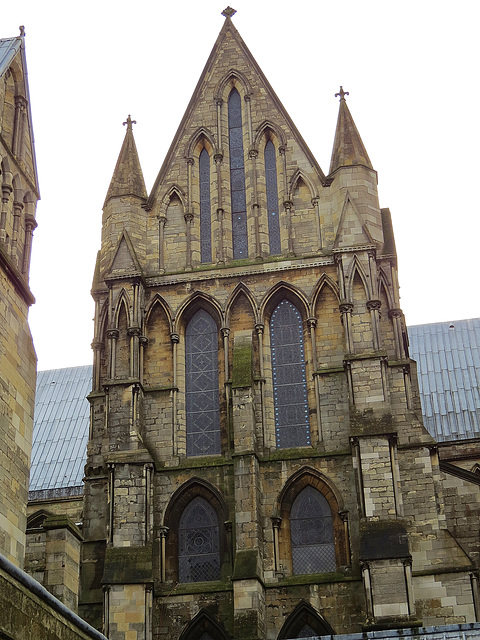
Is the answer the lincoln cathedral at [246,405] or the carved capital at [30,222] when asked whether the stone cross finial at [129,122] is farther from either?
the carved capital at [30,222]

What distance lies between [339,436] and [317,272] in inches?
189

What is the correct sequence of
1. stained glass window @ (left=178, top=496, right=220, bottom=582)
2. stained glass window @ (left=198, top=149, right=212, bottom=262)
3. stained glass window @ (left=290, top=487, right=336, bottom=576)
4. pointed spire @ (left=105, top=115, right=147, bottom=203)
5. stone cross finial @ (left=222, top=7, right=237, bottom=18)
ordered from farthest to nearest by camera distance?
stone cross finial @ (left=222, top=7, right=237, bottom=18) < pointed spire @ (left=105, top=115, right=147, bottom=203) < stained glass window @ (left=198, top=149, right=212, bottom=262) < stained glass window @ (left=178, top=496, right=220, bottom=582) < stained glass window @ (left=290, top=487, right=336, bottom=576)

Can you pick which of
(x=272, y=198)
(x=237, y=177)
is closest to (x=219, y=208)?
(x=237, y=177)

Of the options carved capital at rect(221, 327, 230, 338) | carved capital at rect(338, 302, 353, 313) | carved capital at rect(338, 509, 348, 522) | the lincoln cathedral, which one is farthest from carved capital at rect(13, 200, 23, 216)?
carved capital at rect(338, 509, 348, 522)

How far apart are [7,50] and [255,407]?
35.7 feet

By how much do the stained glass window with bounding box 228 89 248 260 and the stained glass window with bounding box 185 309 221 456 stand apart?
244cm

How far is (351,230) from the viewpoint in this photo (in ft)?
94.5

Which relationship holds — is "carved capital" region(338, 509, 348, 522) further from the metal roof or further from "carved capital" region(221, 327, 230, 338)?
the metal roof

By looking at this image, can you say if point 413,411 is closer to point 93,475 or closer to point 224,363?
point 224,363

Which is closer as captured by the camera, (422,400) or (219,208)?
(219,208)

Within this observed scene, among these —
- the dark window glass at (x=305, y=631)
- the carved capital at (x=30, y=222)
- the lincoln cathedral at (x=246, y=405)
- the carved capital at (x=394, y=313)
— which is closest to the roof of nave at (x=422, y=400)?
the lincoln cathedral at (x=246, y=405)

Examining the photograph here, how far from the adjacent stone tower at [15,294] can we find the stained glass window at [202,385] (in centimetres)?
813

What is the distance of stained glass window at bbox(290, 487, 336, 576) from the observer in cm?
2558

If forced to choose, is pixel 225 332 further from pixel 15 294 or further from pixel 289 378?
pixel 15 294
